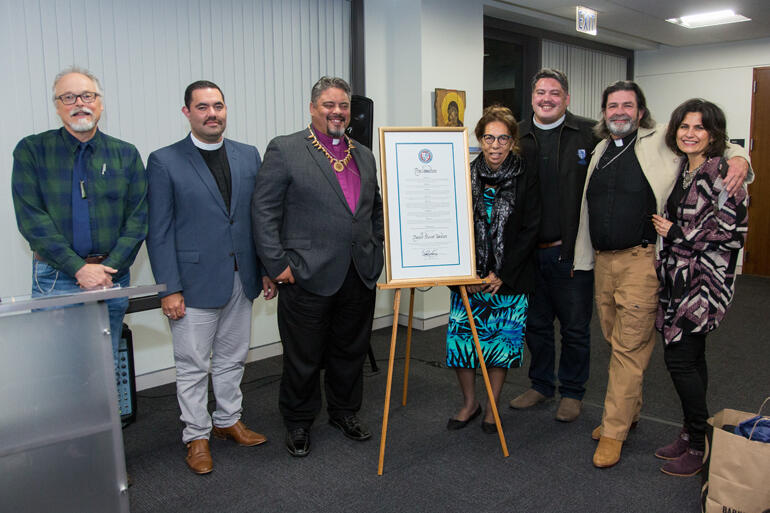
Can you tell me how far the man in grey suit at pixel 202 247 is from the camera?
257cm

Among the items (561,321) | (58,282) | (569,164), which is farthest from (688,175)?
(58,282)

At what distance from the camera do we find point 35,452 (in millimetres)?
1877

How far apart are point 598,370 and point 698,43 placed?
5.19 m

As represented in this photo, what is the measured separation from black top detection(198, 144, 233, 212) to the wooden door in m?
6.55

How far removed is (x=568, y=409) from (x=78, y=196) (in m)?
2.53

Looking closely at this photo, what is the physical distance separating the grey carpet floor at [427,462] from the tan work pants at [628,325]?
0.24 metres

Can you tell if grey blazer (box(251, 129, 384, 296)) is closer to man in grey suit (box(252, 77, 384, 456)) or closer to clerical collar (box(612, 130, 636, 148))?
man in grey suit (box(252, 77, 384, 456))

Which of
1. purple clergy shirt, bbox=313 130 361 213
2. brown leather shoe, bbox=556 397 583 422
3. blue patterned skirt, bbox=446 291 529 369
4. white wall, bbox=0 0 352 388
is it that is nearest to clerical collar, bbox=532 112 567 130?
blue patterned skirt, bbox=446 291 529 369

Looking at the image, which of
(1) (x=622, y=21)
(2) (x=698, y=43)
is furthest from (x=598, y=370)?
(2) (x=698, y=43)

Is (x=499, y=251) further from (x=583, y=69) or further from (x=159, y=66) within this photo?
(x=583, y=69)

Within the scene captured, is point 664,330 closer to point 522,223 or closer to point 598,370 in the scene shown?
point 522,223

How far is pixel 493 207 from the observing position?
2836mm

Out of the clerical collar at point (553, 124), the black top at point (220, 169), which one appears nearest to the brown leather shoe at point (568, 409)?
the clerical collar at point (553, 124)

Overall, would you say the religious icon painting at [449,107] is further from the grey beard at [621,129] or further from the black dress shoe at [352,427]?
the black dress shoe at [352,427]
